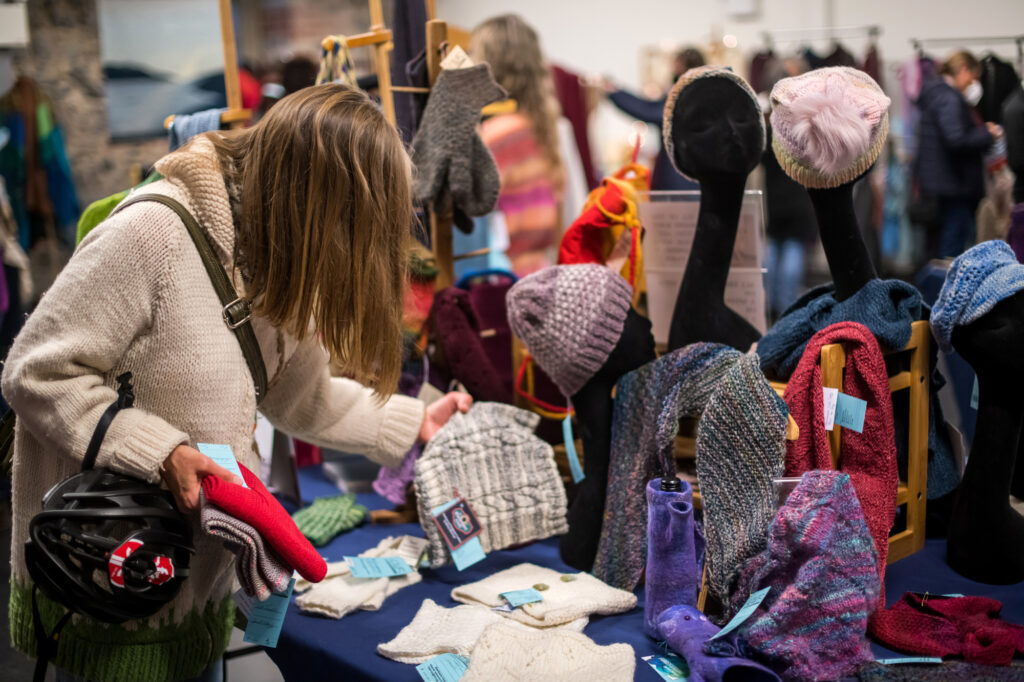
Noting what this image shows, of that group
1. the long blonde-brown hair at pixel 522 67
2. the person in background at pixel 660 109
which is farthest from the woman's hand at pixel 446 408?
the long blonde-brown hair at pixel 522 67

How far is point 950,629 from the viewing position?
151 centimetres

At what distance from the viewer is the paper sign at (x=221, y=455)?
4.22ft

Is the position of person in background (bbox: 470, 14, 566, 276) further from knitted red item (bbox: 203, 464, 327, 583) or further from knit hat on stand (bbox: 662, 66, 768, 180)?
knitted red item (bbox: 203, 464, 327, 583)

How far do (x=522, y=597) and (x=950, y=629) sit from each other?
2.42 feet

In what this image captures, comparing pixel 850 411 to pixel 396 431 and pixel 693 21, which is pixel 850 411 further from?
pixel 693 21

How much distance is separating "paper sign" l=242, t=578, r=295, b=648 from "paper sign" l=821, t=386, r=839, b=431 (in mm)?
979

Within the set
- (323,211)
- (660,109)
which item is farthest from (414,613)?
(660,109)

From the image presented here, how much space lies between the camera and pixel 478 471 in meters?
1.95

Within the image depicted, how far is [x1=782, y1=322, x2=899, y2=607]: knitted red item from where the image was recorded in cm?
163

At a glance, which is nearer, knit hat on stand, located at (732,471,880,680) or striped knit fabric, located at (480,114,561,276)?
knit hat on stand, located at (732,471,880,680)

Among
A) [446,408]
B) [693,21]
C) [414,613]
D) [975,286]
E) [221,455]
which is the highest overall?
[693,21]

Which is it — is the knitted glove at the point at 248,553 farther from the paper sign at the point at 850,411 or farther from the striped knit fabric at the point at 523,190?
the striped knit fabric at the point at 523,190

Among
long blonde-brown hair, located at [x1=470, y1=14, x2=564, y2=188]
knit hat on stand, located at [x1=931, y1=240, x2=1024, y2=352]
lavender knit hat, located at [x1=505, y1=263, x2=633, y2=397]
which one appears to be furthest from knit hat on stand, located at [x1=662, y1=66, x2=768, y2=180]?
long blonde-brown hair, located at [x1=470, y1=14, x2=564, y2=188]

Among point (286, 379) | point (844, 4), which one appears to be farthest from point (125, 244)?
point (844, 4)
